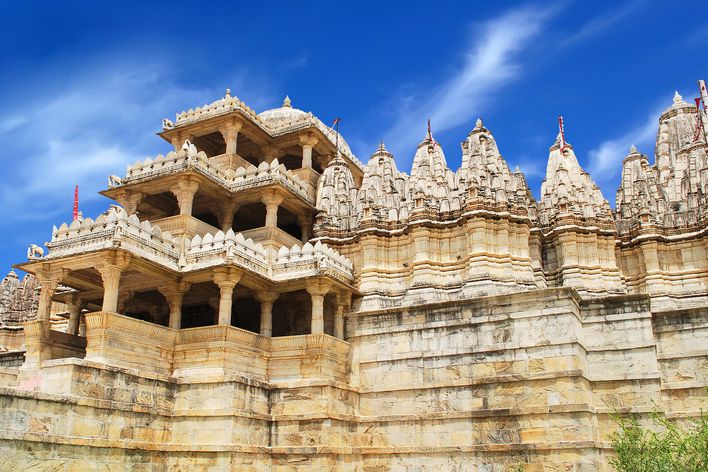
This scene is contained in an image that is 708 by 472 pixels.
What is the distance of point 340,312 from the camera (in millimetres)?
24875

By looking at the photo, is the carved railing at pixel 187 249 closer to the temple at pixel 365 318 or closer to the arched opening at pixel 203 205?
the temple at pixel 365 318

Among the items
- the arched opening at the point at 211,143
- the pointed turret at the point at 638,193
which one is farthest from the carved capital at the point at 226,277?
the pointed turret at the point at 638,193

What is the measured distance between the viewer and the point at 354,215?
27672 mm

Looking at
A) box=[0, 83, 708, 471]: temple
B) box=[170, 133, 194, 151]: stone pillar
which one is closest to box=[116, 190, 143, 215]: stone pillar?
box=[0, 83, 708, 471]: temple

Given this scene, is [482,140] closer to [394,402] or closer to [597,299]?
[597,299]

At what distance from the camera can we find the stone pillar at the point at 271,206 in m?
26.8

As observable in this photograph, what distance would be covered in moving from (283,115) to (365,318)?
12352 mm

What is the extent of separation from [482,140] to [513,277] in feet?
19.0

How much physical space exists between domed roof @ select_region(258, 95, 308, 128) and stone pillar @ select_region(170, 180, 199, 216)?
22.8ft

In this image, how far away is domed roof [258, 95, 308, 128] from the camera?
31.5 m

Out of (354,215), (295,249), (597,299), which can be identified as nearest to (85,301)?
(295,249)

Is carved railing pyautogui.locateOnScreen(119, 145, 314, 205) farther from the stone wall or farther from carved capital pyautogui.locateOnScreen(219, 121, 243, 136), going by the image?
the stone wall

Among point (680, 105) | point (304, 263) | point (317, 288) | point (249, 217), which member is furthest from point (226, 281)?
point (680, 105)

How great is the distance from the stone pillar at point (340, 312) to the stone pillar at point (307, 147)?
765 cm
